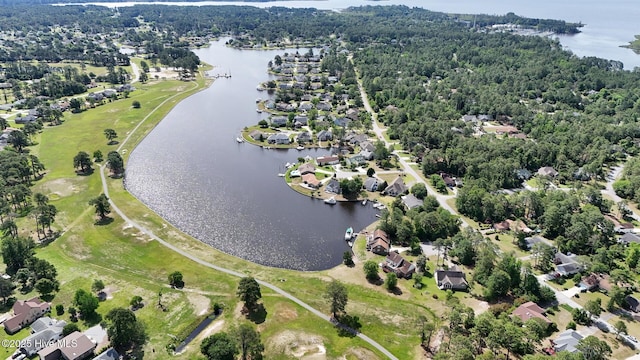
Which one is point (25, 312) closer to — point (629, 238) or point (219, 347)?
point (219, 347)

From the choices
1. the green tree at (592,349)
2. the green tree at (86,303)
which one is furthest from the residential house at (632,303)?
the green tree at (86,303)

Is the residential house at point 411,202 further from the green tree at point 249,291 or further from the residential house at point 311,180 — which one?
the green tree at point 249,291

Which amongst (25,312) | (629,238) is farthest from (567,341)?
(25,312)

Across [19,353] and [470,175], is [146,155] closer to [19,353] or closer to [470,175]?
[19,353]

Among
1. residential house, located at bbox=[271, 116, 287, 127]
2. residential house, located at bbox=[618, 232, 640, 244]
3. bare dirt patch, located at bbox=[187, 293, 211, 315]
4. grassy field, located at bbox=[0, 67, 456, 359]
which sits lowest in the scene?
bare dirt patch, located at bbox=[187, 293, 211, 315]

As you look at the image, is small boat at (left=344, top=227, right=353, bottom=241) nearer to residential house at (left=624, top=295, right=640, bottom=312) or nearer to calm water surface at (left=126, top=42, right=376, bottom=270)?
calm water surface at (left=126, top=42, right=376, bottom=270)

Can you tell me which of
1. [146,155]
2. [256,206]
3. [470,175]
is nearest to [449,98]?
[470,175]

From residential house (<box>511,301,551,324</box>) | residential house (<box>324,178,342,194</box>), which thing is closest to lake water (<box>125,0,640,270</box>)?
residential house (<box>324,178,342,194</box>)

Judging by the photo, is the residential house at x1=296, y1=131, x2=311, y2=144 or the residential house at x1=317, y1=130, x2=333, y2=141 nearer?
the residential house at x1=296, y1=131, x2=311, y2=144
